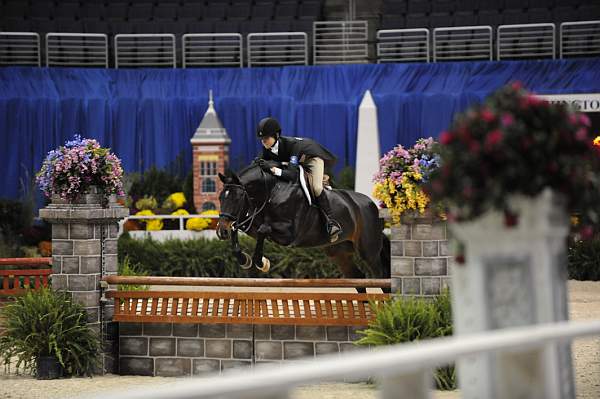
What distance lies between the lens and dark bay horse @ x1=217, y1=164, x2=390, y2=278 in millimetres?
8789

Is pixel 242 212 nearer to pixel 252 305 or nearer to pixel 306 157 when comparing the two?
pixel 252 305

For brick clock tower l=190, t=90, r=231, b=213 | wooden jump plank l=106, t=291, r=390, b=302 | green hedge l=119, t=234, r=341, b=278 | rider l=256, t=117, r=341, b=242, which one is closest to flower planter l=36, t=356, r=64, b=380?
wooden jump plank l=106, t=291, r=390, b=302

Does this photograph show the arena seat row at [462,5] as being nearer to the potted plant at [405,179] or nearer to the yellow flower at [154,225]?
the yellow flower at [154,225]

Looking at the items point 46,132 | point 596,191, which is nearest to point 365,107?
point 46,132

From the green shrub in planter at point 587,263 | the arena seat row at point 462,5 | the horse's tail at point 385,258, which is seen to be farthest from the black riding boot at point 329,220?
the arena seat row at point 462,5

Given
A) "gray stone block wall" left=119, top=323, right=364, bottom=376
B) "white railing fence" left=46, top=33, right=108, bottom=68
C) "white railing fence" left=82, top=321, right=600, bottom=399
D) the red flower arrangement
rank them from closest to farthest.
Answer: "white railing fence" left=82, top=321, right=600, bottom=399 → the red flower arrangement → "gray stone block wall" left=119, top=323, right=364, bottom=376 → "white railing fence" left=46, top=33, right=108, bottom=68

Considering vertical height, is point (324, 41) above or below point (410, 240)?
above

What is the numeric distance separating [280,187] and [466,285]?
600 cm

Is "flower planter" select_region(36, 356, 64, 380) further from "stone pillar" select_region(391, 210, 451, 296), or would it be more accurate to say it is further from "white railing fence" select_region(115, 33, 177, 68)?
"white railing fence" select_region(115, 33, 177, 68)

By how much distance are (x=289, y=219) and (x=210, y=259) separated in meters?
6.72

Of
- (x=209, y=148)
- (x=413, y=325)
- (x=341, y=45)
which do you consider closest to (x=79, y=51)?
(x=209, y=148)

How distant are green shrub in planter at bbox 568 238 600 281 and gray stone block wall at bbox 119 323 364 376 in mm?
8178

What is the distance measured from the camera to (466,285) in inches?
130

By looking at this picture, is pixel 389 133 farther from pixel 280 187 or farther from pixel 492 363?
pixel 492 363
